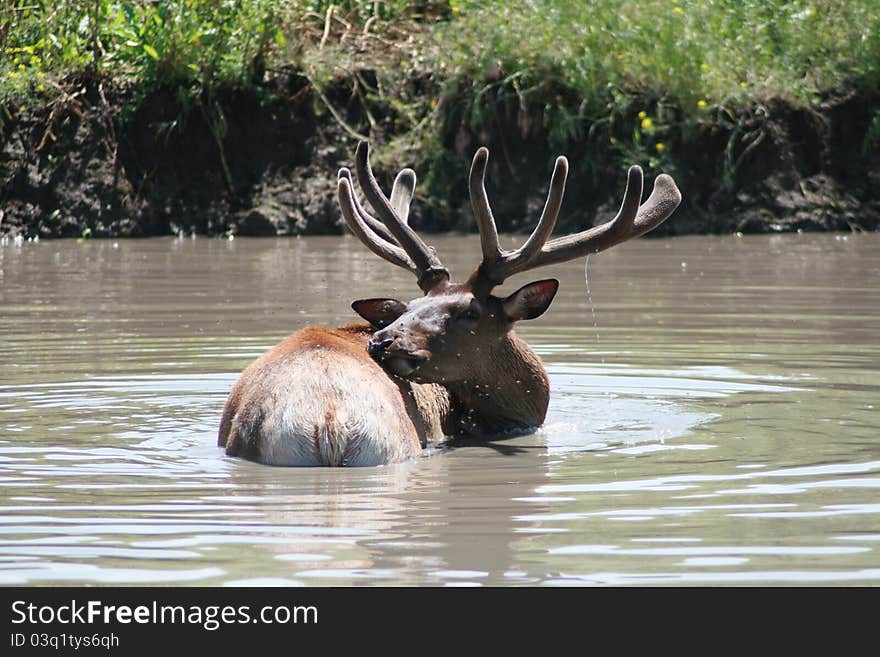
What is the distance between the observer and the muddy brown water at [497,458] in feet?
15.9

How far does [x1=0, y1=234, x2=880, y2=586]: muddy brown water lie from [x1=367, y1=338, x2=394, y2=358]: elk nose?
0.55 metres

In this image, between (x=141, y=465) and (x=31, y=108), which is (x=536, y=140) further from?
(x=141, y=465)

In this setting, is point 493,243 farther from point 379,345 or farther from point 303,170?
point 303,170

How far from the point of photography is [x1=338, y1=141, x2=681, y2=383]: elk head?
7125 millimetres

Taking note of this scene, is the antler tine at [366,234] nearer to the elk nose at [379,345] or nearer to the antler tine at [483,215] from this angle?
the antler tine at [483,215]

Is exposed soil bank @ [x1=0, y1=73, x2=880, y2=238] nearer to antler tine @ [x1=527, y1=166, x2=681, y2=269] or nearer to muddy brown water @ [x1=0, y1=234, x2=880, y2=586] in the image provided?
muddy brown water @ [x1=0, y1=234, x2=880, y2=586]

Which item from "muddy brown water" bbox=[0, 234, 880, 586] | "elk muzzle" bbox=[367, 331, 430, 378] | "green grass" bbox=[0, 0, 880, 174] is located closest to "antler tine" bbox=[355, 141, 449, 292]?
"elk muzzle" bbox=[367, 331, 430, 378]

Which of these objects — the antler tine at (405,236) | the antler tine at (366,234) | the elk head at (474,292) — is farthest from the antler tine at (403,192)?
the elk head at (474,292)

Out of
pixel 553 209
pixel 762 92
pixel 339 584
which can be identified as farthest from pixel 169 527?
pixel 762 92

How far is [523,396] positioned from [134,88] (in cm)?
1192

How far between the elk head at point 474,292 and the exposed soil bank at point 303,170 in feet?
32.2

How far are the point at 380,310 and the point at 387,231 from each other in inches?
34.2

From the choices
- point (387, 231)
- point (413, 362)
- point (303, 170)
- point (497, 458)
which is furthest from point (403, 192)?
point (303, 170)

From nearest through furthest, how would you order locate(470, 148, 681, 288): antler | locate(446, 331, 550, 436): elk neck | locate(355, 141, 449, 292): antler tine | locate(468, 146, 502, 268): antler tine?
locate(470, 148, 681, 288): antler, locate(468, 146, 502, 268): antler tine, locate(355, 141, 449, 292): antler tine, locate(446, 331, 550, 436): elk neck
